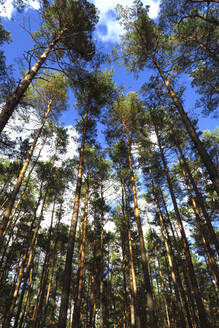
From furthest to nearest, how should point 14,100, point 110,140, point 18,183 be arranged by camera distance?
point 110,140 → point 18,183 → point 14,100

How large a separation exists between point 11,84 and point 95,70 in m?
4.36

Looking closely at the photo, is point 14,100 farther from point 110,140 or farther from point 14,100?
point 110,140

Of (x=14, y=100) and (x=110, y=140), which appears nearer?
(x=14, y=100)

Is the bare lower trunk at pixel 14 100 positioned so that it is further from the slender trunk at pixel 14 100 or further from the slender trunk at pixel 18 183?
the slender trunk at pixel 18 183

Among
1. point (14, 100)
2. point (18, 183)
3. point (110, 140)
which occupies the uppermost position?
point (110, 140)

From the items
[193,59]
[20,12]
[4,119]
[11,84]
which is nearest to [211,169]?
[4,119]

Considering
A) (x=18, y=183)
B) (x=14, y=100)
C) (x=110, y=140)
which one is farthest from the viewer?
(x=110, y=140)

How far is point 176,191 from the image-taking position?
1405cm

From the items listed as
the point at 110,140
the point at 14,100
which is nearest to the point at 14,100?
the point at 14,100

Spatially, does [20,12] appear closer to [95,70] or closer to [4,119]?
[95,70]

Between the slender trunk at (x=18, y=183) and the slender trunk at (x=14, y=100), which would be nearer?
the slender trunk at (x=14, y=100)

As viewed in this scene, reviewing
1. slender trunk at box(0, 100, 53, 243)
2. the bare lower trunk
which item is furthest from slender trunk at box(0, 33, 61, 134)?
slender trunk at box(0, 100, 53, 243)

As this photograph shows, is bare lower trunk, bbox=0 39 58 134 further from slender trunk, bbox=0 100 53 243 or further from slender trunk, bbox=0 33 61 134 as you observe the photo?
slender trunk, bbox=0 100 53 243

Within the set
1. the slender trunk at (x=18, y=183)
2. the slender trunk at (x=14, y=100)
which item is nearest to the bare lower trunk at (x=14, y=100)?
the slender trunk at (x=14, y=100)
